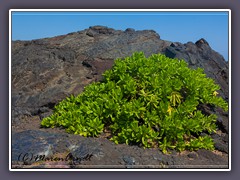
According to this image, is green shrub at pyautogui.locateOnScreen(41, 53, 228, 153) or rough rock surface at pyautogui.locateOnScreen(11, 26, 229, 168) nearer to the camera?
rough rock surface at pyautogui.locateOnScreen(11, 26, 229, 168)

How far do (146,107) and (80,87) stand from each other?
2.07 m

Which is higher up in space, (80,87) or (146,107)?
(80,87)

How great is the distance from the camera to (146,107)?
924 centimetres

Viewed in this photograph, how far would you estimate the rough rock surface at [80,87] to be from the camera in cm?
829

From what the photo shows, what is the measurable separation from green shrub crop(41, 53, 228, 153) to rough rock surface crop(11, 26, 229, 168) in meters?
0.23

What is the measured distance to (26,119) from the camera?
405 inches

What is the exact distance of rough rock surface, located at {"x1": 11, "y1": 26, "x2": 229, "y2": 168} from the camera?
8.29 m

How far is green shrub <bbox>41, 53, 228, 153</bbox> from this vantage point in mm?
8961

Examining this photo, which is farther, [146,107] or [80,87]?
[80,87]

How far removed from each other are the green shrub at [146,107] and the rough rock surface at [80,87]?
23 centimetres

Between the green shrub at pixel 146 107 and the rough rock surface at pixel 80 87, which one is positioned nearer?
the rough rock surface at pixel 80 87

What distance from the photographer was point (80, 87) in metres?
10.7
